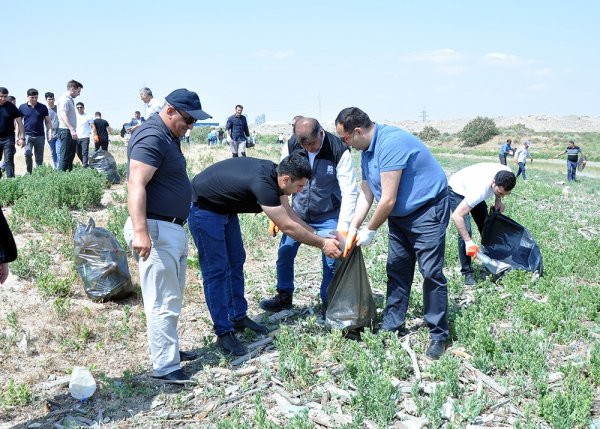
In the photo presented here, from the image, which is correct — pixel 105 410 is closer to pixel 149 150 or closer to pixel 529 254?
pixel 149 150

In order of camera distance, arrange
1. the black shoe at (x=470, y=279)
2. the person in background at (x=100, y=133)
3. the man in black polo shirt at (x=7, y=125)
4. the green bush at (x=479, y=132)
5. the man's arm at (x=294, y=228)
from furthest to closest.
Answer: the green bush at (x=479, y=132)
the person in background at (x=100, y=133)
the man in black polo shirt at (x=7, y=125)
the black shoe at (x=470, y=279)
the man's arm at (x=294, y=228)

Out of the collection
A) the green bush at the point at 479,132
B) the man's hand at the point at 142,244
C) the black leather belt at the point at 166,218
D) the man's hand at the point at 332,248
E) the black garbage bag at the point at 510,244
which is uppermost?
the black leather belt at the point at 166,218

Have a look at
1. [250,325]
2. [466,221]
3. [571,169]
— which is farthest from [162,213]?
[571,169]

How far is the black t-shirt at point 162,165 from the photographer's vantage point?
11.8 feet

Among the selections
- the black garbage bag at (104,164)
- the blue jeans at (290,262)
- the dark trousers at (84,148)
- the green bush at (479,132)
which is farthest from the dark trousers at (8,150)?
the green bush at (479,132)

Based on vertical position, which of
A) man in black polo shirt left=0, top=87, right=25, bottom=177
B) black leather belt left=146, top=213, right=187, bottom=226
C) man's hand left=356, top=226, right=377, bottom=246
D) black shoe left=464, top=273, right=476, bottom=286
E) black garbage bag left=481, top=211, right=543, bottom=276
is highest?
man in black polo shirt left=0, top=87, right=25, bottom=177

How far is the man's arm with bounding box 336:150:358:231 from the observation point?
482cm

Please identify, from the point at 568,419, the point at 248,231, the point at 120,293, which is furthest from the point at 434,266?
the point at 248,231

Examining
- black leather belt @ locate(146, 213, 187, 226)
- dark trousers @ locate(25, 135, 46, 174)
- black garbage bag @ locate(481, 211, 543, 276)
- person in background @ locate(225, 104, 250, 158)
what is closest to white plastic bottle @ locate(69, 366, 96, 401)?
black leather belt @ locate(146, 213, 187, 226)

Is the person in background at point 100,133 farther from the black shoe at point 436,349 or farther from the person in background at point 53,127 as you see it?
the black shoe at point 436,349

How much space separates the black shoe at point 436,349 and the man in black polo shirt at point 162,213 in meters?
1.77

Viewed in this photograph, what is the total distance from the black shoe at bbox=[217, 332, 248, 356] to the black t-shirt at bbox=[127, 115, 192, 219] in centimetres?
109

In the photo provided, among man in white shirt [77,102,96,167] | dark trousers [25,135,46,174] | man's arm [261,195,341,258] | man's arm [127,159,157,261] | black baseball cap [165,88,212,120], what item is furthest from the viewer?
man in white shirt [77,102,96,167]

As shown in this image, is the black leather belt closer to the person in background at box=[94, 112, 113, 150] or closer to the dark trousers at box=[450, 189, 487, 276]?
the dark trousers at box=[450, 189, 487, 276]
